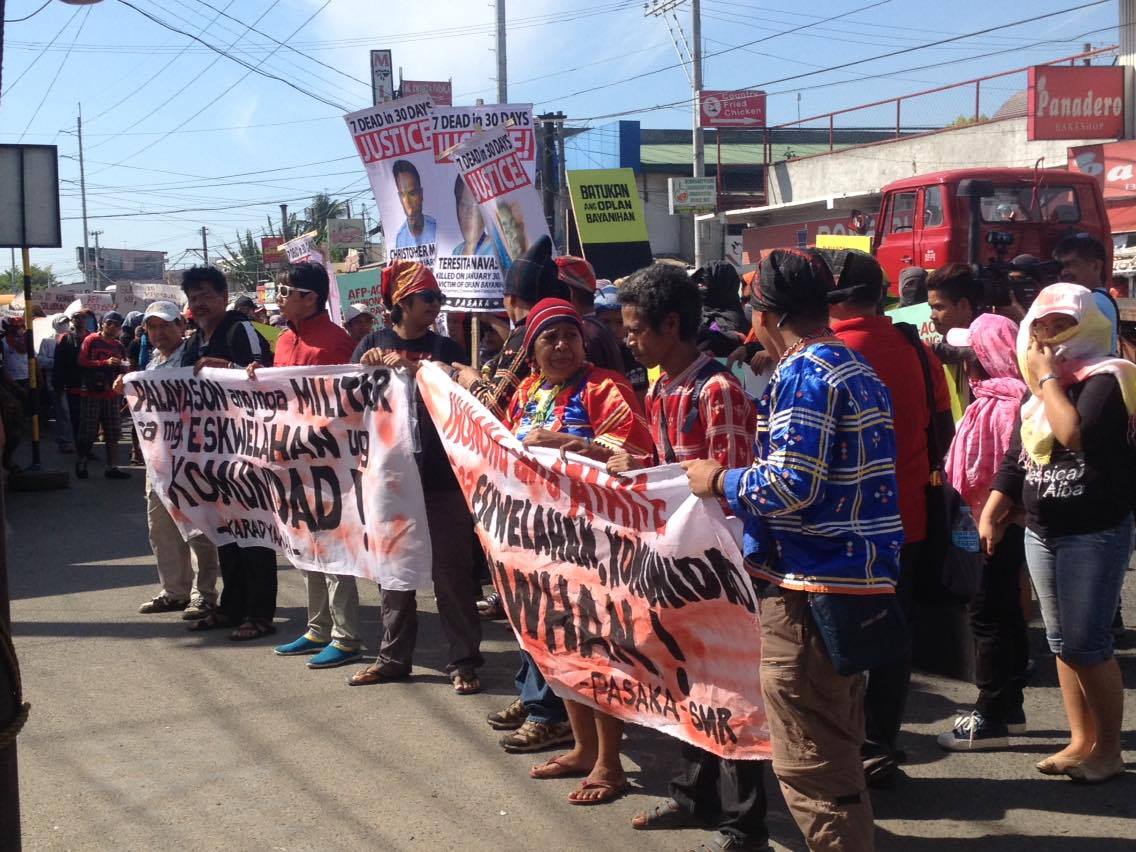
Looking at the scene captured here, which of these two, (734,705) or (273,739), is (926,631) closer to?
(734,705)

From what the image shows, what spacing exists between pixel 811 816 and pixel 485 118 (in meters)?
6.04

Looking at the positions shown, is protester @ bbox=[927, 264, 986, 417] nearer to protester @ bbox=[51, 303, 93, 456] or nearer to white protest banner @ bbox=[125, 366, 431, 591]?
white protest banner @ bbox=[125, 366, 431, 591]

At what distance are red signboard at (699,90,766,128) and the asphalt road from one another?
3058 cm

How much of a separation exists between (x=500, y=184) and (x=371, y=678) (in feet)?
9.67

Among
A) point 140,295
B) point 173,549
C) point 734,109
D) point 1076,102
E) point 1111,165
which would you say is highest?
point 734,109

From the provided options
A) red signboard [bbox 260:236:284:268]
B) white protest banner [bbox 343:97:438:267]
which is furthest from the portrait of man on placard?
red signboard [bbox 260:236:284:268]

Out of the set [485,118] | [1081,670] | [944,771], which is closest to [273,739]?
[944,771]

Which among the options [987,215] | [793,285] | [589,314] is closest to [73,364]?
[987,215]

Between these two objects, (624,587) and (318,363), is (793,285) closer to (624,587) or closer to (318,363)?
(624,587)

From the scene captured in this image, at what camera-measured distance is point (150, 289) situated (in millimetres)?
36031

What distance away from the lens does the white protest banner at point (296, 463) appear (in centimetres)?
593

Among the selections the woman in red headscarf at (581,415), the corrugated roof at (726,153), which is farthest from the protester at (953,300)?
the corrugated roof at (726,153)

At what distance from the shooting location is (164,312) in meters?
7.67

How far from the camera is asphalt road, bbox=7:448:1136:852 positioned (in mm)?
4262
